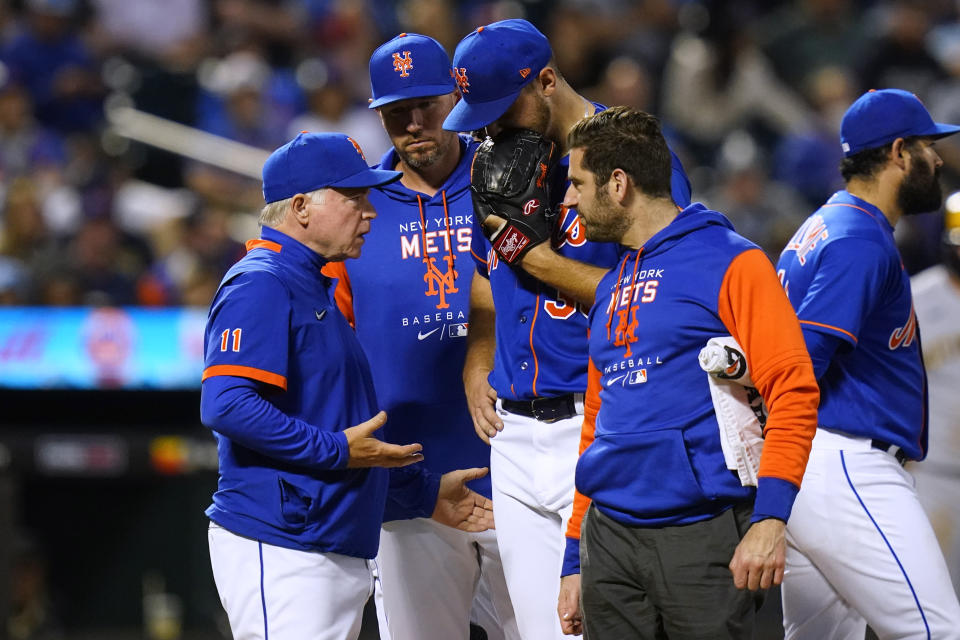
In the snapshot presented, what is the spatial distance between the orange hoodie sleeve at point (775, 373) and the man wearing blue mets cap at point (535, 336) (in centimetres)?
71

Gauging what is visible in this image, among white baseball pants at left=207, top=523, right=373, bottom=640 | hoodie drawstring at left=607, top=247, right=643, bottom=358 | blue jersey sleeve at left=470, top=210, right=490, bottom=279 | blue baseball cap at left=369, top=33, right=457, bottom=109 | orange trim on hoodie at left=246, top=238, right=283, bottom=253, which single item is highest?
blue baseball cap at left=369, top=33, right=457, bottom=109

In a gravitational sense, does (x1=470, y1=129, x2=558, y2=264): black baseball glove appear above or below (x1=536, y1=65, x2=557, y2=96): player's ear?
below

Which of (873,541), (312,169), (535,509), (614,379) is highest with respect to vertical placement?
(312,169)

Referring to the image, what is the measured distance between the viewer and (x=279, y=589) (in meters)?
3.49

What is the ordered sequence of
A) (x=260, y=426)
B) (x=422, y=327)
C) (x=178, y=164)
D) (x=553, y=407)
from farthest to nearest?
1. (x=178, y=164)
2. (x=422, y=327)
3. (x=553, y=407)
4. (x=260, y=426)

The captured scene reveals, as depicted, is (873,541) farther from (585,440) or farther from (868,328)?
(585,440)

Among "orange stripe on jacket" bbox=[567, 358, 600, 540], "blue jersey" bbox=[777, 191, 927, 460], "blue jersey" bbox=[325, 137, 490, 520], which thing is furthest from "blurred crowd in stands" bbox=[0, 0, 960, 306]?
"orange stripe on jacket" bbox=[567, 358, 600, 540]

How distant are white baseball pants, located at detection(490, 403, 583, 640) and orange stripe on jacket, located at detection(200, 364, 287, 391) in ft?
2.57

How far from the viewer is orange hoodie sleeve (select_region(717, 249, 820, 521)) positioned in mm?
2938

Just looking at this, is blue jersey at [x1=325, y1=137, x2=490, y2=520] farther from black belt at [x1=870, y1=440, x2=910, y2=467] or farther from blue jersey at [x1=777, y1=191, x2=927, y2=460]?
black belt at [x1=870, y1=440, x2=910, y2=467]

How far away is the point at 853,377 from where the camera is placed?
3.99 meters

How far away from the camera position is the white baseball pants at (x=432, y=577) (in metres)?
4.34

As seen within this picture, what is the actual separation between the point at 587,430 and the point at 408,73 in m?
1.44

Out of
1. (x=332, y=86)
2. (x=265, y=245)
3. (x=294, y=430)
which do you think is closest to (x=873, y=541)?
(x=294, y=430)
